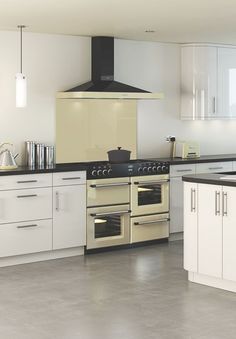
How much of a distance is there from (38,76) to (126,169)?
4.90 feet

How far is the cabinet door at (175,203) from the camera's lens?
27.6 ft

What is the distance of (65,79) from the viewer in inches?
320

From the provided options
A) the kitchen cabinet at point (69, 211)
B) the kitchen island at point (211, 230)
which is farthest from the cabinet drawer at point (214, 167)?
the kitchen island at point (211, 230)

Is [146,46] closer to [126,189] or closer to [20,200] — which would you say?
[126,189]

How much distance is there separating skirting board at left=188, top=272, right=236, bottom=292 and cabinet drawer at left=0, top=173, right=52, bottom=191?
1910 mm

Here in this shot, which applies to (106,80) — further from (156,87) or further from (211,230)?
(211,230)

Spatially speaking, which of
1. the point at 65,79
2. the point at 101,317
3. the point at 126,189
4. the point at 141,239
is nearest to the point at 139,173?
the point at 126,189

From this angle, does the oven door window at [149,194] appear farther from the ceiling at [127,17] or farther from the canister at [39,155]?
the ceiling at [127,17]

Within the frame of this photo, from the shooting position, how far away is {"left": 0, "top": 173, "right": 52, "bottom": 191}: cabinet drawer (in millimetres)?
6984

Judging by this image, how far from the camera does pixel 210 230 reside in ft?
19.9

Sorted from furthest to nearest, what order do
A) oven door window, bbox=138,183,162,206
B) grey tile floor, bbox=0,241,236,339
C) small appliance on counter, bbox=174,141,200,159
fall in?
small appliance on counter, bbox=174,141,200,159 → oven door window, bbox=138,183,162,206 → grey tile floor, bbox=0,241,236,339

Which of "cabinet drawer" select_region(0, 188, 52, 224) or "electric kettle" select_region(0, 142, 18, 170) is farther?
"electric kettle" select_region(0, 142, 18, 170)

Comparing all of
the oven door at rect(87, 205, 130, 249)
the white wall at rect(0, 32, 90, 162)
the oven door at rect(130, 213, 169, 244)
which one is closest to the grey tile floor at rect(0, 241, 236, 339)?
the oven door at rect(87, 205, 130, 249)

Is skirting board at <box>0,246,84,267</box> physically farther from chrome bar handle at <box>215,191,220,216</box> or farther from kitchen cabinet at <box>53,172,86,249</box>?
chrome bar handle at <box>215,191,220,216</box>
